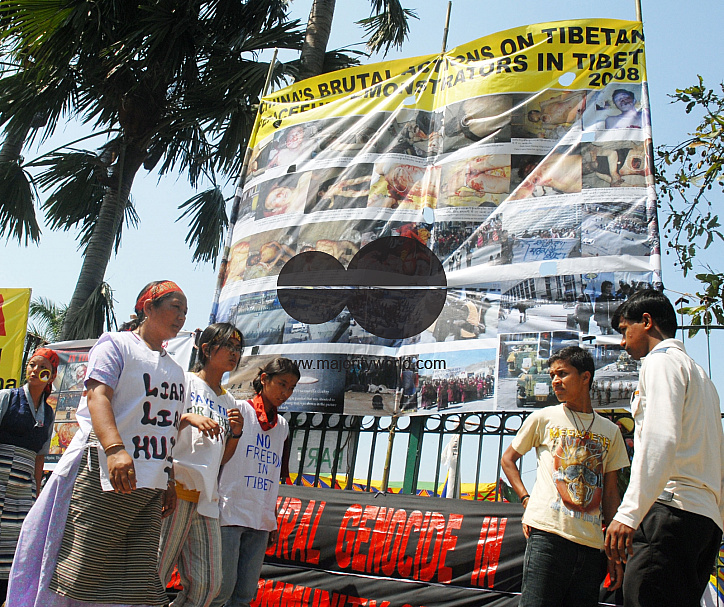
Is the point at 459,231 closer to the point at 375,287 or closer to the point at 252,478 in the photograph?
the point at 375,287

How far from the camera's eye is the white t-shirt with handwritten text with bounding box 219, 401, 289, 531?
126 inches

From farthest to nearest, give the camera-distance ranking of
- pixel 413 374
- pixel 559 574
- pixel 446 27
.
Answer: pixel 446 27, pixel 413 374, pixel 559 574

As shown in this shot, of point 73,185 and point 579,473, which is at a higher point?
point 73,185

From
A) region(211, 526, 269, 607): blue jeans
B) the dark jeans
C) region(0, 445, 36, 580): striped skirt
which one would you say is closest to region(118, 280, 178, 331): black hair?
region(211, 526, 269, 607): blue jeans

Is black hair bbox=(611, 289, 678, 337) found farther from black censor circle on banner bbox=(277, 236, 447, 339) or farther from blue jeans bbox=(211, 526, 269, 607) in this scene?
blue jeans bbox=(211, 526, 269, 607)

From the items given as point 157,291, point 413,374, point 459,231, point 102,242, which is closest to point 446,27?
point 459,231

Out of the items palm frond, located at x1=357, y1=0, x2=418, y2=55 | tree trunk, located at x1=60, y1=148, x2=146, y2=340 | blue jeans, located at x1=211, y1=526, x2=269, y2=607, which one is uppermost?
palm frond, located at x1=357, y1=0, x2=418, y2=55

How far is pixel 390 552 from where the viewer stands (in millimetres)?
3479

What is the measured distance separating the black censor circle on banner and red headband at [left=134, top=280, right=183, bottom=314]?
1.55 m

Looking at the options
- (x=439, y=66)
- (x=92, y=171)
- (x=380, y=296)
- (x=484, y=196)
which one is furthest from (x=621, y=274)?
(x=92, y=171)

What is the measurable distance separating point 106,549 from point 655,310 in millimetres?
2167

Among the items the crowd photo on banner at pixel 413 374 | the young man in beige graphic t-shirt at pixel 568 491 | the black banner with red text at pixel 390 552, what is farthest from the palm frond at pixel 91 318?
the young man in beige graphic t-shirt at pixel 568 491

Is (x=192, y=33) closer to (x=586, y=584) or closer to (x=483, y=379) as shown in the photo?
(x=483, y=379)

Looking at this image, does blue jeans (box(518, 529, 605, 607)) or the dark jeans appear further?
blue jeans (box(518, 529, 605, 607))
